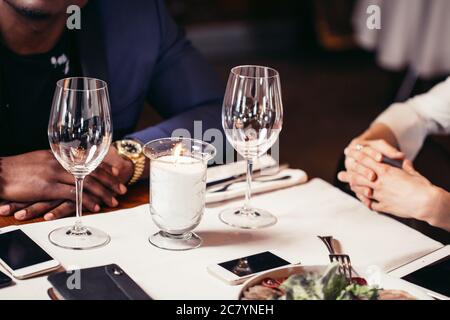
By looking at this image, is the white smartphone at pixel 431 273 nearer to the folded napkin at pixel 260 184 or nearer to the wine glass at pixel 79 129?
the folded napkin at pixel 260 184

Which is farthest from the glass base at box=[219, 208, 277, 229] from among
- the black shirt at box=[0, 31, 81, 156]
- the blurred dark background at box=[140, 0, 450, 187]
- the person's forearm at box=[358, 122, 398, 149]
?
the blurred dark background at box=[140, 0, 450, 187]

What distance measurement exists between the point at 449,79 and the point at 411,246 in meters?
0.67

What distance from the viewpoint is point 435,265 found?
1.16m

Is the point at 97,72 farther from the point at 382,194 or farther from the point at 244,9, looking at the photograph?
the point at 244,9

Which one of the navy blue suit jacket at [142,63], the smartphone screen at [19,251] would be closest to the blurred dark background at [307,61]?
the navy blue suit jacket at [142,63]

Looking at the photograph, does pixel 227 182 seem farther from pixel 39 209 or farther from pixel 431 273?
pixel 431 273

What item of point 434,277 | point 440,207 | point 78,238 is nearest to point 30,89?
point 78,238

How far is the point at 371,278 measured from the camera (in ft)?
3.42

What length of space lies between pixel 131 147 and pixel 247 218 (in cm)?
38

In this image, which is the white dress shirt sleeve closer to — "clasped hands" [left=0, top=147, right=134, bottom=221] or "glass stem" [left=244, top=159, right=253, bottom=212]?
"glass stem" [left=244, top=159, right=253, bottom=212]

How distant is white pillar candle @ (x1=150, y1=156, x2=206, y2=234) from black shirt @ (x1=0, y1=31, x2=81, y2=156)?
2.47 ft

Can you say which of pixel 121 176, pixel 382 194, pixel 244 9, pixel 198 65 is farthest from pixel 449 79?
pixel 244 9

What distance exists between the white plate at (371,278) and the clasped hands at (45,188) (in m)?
0.47

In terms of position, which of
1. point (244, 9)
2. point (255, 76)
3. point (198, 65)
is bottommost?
point (244, 9)
